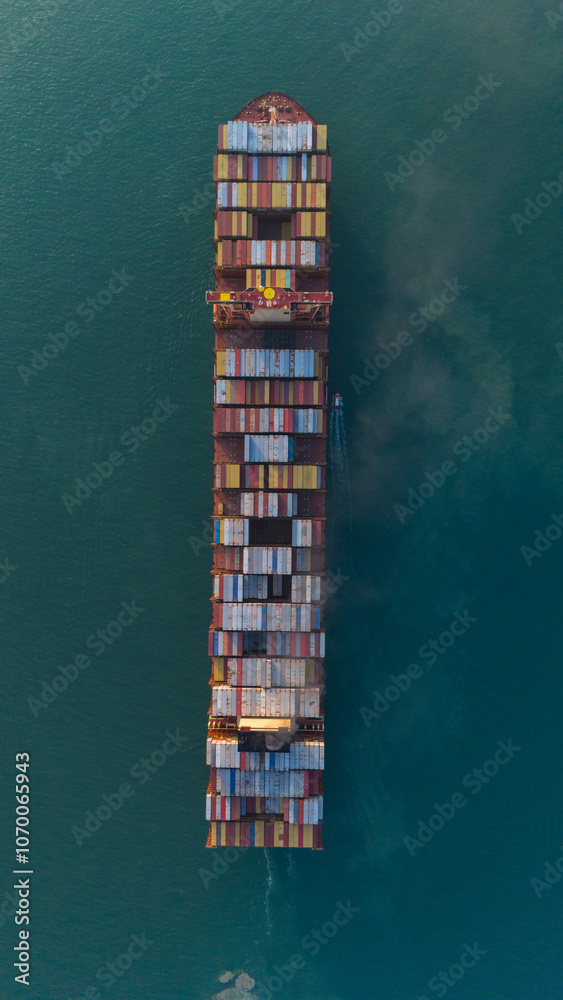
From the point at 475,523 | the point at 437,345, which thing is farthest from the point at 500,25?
the point at 475,523

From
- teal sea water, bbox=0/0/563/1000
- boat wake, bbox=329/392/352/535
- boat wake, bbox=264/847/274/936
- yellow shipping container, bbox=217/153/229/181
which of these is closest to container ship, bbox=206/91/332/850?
yellow shipping container, bbox=217/153/229/181

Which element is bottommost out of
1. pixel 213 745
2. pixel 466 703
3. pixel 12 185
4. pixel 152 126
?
pixel 213 745

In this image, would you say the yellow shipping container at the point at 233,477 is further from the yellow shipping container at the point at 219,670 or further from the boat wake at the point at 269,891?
the boat wake at the point at 269,891

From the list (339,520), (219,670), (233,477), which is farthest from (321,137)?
(219,670)

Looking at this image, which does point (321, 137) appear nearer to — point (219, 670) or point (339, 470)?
point (339, 470)

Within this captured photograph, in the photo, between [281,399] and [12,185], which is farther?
[12,185]

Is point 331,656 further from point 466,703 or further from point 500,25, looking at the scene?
point 500,25

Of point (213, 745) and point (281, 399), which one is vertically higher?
point (281, 399)
